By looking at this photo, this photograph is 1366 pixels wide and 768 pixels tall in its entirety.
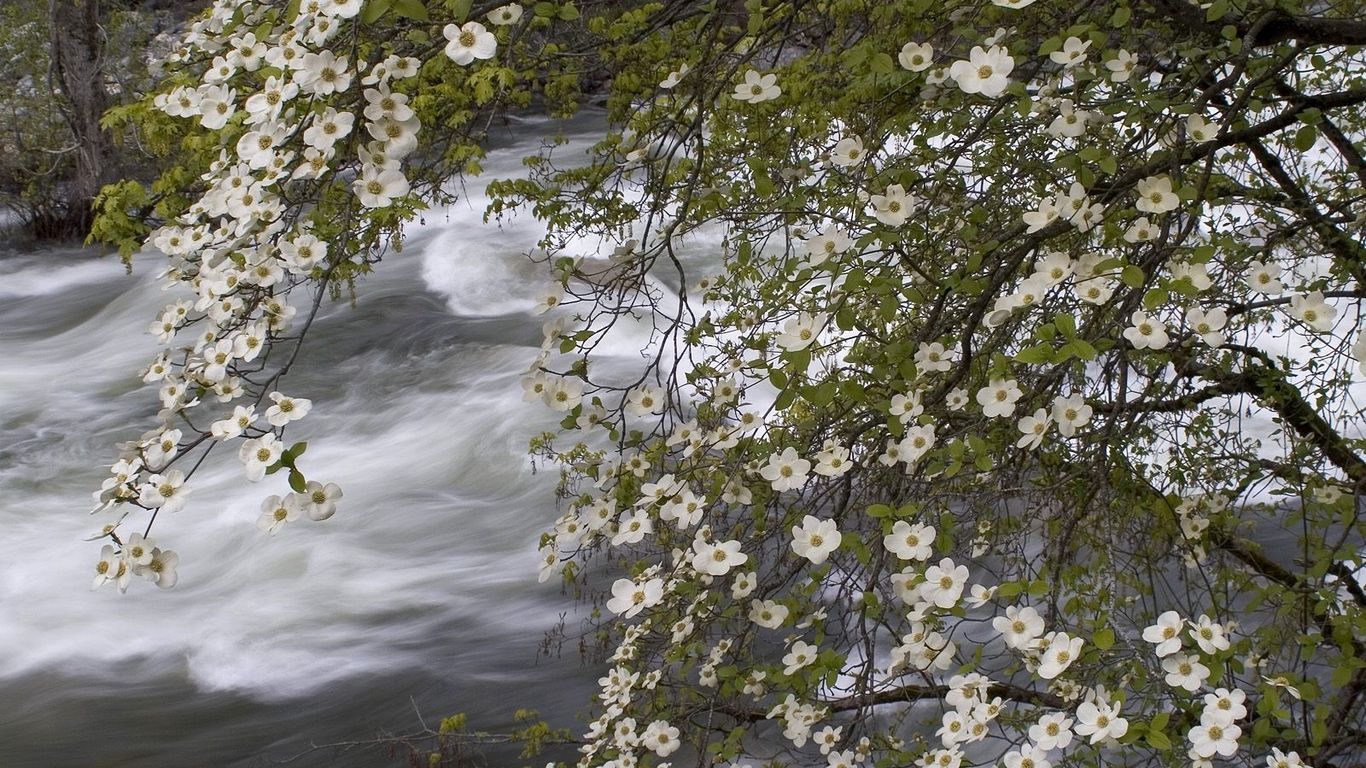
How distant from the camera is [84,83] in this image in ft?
33.9

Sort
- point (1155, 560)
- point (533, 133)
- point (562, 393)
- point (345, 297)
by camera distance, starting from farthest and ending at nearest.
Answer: point (533, 133) < point (345, 297) < point (1155, 560) < point (562, 393)

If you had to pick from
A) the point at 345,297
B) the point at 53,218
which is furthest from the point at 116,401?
the point at 53,218

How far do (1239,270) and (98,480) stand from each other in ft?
20.6

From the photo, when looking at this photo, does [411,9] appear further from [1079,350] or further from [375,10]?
[1079,350]

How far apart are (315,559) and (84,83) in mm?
Answer: 5998

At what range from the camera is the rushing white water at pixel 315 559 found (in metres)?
5.09

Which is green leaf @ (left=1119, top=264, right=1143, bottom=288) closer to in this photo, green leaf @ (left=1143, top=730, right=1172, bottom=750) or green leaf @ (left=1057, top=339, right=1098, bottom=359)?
green leaf @ (left=1057, top=339, right=1098, bottom=359)

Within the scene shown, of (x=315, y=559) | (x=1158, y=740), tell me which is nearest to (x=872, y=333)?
(x=1158, y=740)

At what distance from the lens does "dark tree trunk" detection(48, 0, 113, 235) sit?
10211 millimetres

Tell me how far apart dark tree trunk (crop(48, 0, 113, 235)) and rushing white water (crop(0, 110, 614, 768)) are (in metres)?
1.68

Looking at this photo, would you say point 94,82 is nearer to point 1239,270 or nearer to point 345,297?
point 345,297

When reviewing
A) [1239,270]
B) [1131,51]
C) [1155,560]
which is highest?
[1131,51]

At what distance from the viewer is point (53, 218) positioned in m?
11.0

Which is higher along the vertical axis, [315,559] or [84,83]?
[84,83]
